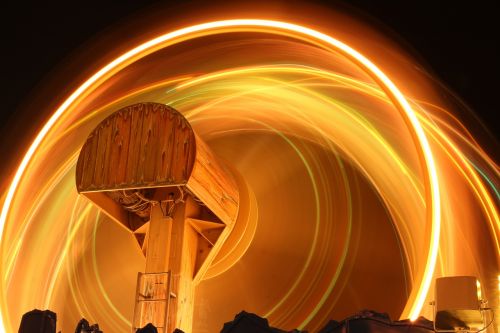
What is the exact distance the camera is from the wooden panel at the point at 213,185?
5336 millimetres

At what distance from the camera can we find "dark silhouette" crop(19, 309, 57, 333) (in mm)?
3686

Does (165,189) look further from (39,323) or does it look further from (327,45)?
(39,323)

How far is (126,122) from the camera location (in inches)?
218

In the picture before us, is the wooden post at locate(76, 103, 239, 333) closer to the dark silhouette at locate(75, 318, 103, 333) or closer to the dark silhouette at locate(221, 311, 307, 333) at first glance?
the dark silhouette at locate(75, 318, 103, 333)

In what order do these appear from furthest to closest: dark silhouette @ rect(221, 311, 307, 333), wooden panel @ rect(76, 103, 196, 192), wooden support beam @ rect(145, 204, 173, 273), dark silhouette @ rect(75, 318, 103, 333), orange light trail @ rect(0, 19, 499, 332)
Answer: wooden support beam @ rect(145, 204, 173, 273), orange light trail @ rect(0, 19, 499, 332), wooden panel @ rect(76, 103, 196, 192), dark silhouette @ rect(75, 318, 103, 333), dark silhouette @ rect(221, 311, 307, 333)

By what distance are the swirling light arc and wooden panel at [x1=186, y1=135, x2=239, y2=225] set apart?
1.27m

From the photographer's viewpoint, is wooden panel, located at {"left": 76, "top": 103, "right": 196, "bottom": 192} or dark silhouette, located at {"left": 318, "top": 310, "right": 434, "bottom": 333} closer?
dark silhouette, located at {"left": 318, "top": 310, "right": 434, "bottom": 333}

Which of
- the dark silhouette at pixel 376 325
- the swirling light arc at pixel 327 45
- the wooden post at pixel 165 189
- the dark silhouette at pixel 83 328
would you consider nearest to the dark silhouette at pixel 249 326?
the dark silhouette at pixel 376 325

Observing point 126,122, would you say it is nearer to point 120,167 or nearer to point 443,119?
point 120,167

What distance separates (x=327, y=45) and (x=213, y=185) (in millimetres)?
1623

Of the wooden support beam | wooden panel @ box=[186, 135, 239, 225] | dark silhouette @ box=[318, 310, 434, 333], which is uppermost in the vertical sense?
wooden panel @ box=[186, 135, 239, 225]

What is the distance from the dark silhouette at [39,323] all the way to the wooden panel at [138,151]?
1.68m

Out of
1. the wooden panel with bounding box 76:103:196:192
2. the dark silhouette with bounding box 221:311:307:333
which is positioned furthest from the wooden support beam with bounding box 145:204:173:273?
the dark silhouette with bounding box 221:311:307:333

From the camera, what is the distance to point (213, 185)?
570cm
